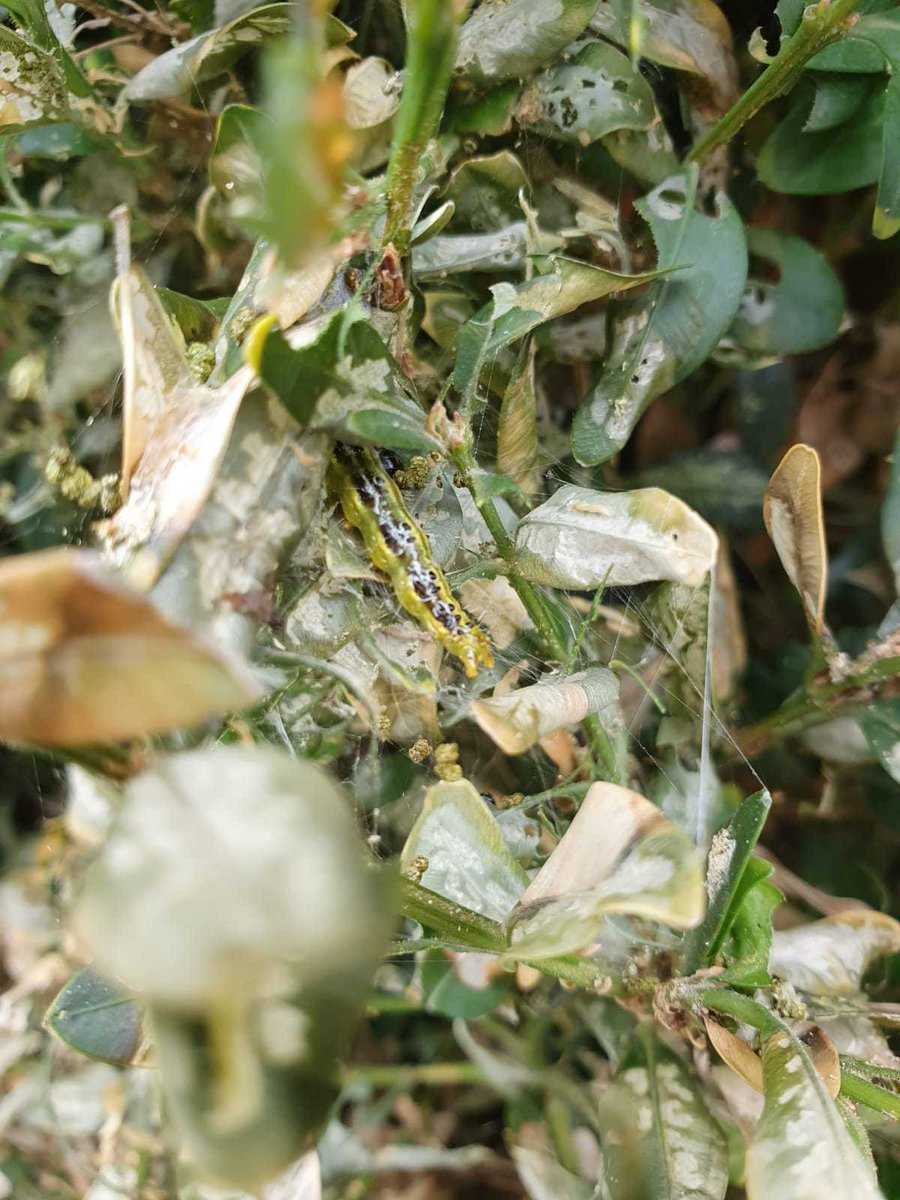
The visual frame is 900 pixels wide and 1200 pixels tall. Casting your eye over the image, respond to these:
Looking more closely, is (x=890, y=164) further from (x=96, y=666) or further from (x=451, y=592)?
(x=96, y=666)

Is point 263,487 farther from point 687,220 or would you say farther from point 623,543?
point 687,220

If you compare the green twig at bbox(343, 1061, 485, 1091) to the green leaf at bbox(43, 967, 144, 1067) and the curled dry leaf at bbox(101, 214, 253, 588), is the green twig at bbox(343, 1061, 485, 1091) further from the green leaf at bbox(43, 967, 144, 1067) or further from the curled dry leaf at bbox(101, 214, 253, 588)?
the curled dry leaf at bbox(101, 214, 253, 588)

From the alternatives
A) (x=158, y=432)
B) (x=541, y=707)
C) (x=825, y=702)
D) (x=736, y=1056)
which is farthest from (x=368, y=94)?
(x=736, y=1056)

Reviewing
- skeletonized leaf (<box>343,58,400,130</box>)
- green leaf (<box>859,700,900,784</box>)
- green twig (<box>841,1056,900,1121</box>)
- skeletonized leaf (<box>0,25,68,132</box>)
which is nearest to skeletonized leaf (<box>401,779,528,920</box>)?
green twig (<box>841,1056,900,1121</box>)

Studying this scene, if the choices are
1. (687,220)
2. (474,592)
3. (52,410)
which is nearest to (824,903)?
(474,592)

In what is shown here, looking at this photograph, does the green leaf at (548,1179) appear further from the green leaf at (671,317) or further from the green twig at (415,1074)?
the green leaf at (671,317)

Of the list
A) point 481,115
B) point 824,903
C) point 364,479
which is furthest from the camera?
point 824,903
